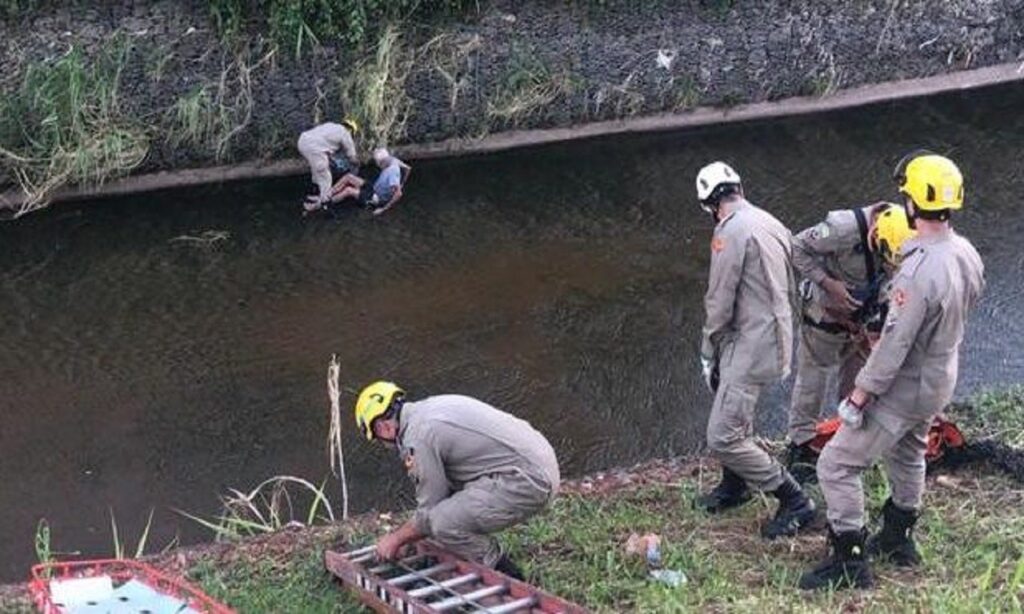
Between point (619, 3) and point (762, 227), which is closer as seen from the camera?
point (762, 227)

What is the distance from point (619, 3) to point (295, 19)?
3.77m

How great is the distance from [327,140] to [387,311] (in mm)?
2274

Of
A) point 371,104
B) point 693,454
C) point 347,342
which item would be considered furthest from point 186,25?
point 693,454

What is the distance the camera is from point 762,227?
6.90 m

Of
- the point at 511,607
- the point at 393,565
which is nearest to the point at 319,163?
the point at 393,565

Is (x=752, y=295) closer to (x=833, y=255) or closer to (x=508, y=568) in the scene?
(x=833, y=255)

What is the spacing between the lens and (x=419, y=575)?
6.74 metres

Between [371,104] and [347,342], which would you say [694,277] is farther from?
[371,104]

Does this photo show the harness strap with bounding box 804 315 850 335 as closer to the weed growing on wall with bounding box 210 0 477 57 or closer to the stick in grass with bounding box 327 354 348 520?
the stick in grass with bounding box 327 354 348 520

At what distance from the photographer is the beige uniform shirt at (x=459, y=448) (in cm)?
656

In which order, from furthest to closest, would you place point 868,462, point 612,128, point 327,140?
point 612,128
point 327,140
point 868,462

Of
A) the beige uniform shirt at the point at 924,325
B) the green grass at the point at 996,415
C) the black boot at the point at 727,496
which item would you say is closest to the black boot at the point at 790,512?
the black boot at the point at 727,496

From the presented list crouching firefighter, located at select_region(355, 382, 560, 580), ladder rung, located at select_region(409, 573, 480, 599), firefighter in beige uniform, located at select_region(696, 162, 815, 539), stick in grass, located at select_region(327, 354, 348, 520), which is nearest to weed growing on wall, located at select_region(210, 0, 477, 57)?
stick in grass, located at select_region(327, 354, 348, 520)

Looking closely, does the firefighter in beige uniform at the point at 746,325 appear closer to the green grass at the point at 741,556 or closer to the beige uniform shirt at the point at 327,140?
the green grass at the point at 741,556
